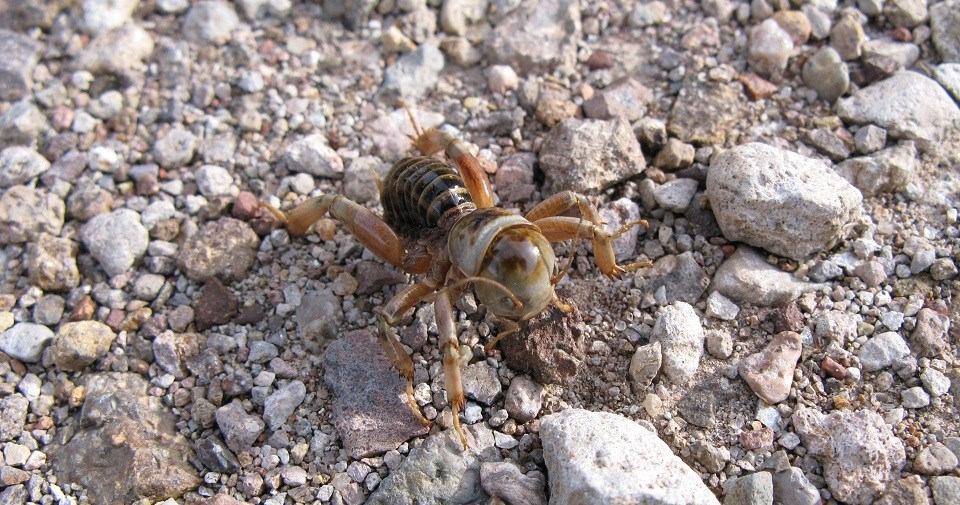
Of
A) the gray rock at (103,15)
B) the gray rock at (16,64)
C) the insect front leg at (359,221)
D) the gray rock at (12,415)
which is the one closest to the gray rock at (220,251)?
the insect front leg at (359,221)

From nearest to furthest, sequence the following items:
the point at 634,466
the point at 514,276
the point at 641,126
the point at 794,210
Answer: the point at 634,466 → the point at 514,276 → the point at 794,210 → the point at 641,126

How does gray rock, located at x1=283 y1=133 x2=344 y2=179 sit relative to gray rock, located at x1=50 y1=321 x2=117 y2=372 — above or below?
above

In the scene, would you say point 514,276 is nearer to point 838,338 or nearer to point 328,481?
point 328,481

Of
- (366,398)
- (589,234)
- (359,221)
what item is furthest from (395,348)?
(589,234)

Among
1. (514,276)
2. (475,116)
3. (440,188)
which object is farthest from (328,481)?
(475,116)

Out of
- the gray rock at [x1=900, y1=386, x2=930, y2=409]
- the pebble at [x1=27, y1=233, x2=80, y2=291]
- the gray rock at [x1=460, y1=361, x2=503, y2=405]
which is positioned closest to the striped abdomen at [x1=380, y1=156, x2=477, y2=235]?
the gray rock at [x1=460, y1=361, x2=503, y2=405]

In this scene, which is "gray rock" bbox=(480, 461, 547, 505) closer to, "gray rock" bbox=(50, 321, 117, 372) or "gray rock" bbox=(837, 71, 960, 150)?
"gray rock" bbox=(50, 321, 117, 372)
